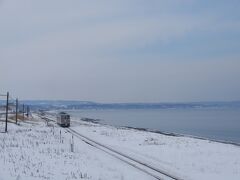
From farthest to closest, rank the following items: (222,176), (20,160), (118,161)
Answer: (118,161) < (20,160) < (222,176)

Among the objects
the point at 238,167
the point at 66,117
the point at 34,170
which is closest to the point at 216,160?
the point at 238,167

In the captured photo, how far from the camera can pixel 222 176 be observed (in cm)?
2152

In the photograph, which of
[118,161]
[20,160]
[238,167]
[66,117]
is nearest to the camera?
[20,160]

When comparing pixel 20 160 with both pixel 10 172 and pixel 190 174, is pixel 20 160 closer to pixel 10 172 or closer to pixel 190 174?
pixel 10 172

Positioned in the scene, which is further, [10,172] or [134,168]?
[134,168]

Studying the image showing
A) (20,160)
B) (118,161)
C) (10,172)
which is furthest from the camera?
(118,161)

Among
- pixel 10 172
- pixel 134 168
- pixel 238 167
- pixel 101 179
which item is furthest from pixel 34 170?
pixel 238 167

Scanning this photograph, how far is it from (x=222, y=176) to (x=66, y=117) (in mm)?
69969

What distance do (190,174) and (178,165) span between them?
3.83 meters

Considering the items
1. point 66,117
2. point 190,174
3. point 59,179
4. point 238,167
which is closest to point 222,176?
point 190,174

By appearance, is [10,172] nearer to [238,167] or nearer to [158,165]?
[158,165]

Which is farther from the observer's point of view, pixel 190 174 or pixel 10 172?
pixel 190 174

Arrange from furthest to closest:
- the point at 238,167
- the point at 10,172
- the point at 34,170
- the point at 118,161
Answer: the point at 118,161 < the point at 238,167 < the point at 34,170 < the point at 10,172

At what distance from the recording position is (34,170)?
780 inches
